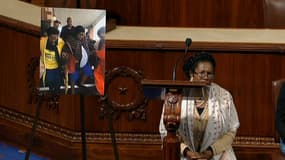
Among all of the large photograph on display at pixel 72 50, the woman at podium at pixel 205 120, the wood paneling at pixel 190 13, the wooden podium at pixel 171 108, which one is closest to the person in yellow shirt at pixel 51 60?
the large photograph on display at pixel 72 50

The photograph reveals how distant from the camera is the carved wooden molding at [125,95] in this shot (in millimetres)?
4387

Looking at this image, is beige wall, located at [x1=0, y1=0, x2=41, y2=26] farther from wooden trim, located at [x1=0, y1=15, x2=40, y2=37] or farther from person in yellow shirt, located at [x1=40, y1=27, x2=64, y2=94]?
person in yellow shirt, located at [x1=40, y1=27, x2=64, y2=94]

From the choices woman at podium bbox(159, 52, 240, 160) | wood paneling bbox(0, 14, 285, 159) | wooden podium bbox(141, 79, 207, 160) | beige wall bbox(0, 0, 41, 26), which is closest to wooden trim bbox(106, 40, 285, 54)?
wood paneling bbox(0, 14, 285, 159)

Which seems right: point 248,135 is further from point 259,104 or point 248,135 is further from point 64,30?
point 64,30

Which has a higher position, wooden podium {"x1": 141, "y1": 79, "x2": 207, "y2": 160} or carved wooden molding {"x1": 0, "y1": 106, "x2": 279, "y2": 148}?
wooden podium {"x1": 141, "y1": 79, "x2": 207, "y2": 160}

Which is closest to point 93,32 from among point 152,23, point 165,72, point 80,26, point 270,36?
point 80,26

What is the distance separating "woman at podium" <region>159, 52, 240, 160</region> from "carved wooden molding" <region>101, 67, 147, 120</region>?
93 cm

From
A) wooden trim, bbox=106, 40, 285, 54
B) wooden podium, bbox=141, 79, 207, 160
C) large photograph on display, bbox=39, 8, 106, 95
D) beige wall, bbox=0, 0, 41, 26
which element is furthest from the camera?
beige wall, bbox=0, 0, 41, 26

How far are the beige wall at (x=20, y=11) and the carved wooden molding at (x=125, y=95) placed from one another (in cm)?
66

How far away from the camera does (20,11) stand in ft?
16.7

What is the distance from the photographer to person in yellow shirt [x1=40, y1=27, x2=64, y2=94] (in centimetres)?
316

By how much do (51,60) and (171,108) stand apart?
593 mm

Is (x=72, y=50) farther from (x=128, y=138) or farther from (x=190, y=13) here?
(x=190, y=13)

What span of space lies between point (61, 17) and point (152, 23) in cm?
280
